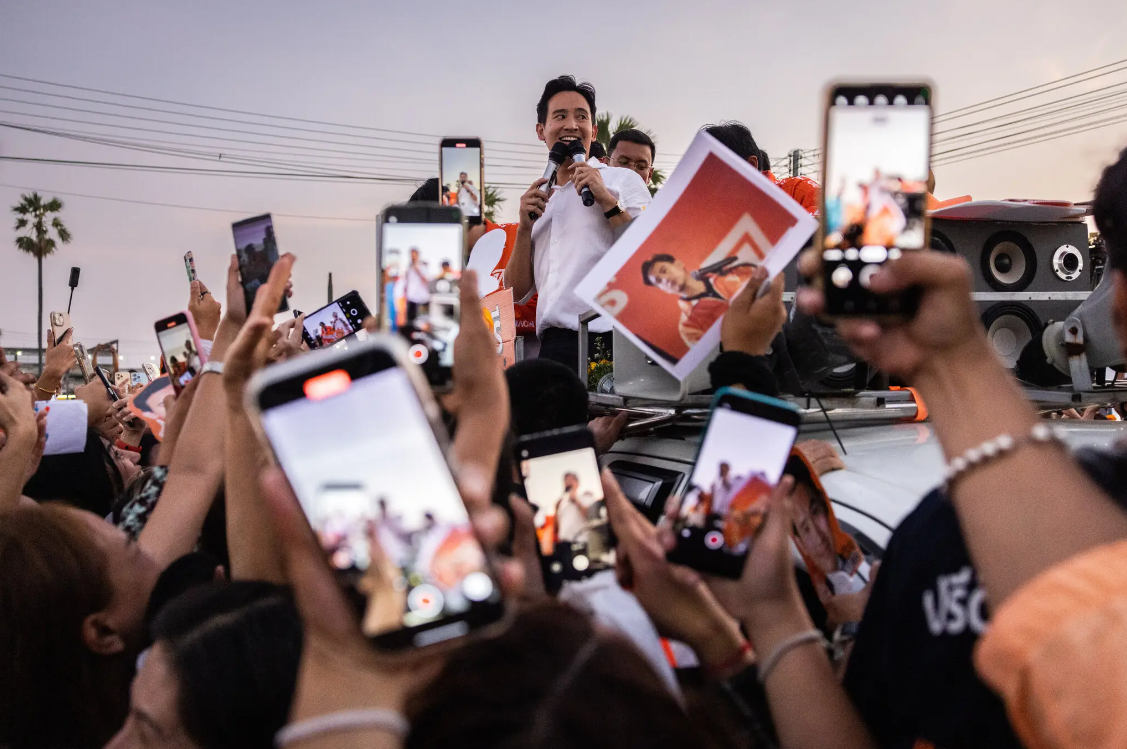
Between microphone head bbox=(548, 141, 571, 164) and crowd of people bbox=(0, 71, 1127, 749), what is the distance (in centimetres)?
152

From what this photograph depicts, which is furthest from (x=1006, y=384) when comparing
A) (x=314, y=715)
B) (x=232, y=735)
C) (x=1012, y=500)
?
(x=232, y=735)

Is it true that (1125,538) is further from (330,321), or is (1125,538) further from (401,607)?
(330,321)

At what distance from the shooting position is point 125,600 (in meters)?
1.96

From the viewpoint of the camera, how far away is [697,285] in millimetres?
1860

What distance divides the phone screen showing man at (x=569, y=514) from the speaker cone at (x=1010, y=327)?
106 inches

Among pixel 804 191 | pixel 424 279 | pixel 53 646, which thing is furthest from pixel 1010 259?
pixel 53 646

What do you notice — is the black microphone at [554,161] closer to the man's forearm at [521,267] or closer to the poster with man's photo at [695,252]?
the man's forearm at [521,267]

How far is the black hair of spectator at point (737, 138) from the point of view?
3.49m

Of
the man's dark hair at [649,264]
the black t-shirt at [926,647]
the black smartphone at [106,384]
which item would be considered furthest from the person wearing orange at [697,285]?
the black smartphone at [106,384]

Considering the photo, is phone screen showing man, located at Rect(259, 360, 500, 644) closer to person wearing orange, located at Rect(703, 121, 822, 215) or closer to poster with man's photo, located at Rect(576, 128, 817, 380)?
poster with man's photo, located at Rect(576, 128, 817, 380)

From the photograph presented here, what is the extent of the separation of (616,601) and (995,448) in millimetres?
894

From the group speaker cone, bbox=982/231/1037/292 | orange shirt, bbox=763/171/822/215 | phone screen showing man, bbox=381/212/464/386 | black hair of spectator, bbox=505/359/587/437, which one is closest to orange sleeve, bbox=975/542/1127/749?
phone screen showing man, bbox=381/212/464/386

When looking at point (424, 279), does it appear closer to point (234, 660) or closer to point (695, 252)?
point (695, 252)

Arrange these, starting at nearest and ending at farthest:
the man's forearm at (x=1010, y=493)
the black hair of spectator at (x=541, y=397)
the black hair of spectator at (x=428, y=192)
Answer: the man's forearm at (x=1010, y=493)
the black hair of spectator at (x=541, y=397)
the black hair of spectator at (x=428, y=192)
